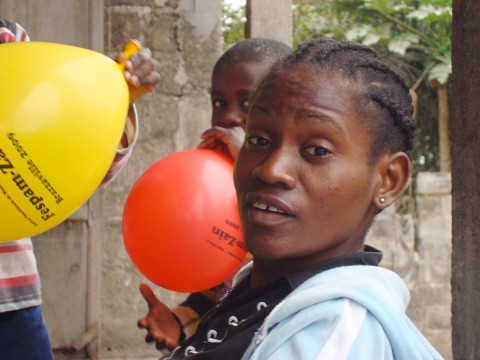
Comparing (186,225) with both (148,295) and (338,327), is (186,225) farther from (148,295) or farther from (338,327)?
(338,327)

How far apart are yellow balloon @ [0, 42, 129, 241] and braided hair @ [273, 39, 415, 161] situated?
43 centimetres

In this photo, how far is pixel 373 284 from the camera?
1.20 m

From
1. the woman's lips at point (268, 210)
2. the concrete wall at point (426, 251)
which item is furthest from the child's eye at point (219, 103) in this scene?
the concrete wall at point (426, 251)

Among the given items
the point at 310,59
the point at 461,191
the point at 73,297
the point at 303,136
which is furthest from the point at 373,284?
the point at 73,297

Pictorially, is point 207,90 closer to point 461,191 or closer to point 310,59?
point 461,191

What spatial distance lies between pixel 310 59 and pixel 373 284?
391 millimetres

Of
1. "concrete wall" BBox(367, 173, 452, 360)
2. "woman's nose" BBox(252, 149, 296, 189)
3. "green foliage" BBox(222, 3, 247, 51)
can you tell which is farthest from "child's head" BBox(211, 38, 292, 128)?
"green foliage" BBox(222, 3, 247, 51)

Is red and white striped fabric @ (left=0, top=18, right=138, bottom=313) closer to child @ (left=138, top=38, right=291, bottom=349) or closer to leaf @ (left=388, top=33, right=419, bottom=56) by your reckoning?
child @ (left=138, top=38, right=291, bottom=349)

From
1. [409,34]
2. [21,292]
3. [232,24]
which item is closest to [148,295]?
[21,292]

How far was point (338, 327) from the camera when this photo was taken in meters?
1.11

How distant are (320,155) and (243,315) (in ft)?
0.97

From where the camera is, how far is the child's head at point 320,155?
4.17ft

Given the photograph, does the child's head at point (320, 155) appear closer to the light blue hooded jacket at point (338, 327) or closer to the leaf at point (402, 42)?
the light blue hooded jacket at point (338, 327)

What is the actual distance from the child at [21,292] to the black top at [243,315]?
0.68 meters
